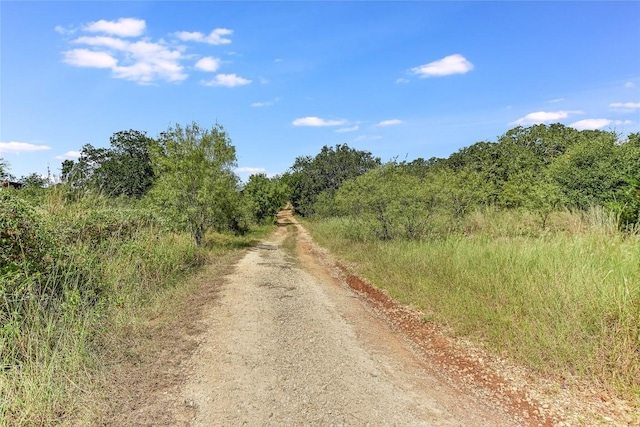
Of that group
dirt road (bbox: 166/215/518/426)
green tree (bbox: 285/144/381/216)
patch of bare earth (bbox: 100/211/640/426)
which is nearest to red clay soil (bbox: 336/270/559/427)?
patch of bare earth (bbox: 100/211/640/426)

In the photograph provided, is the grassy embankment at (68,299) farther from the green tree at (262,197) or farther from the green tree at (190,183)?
the green tree at (262,197)

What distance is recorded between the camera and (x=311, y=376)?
4262 millimetres

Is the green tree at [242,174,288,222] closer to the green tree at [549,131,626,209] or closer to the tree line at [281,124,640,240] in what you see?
the tree line at [281,124,640,240]

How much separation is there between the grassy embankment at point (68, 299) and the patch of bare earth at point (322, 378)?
1.30ft

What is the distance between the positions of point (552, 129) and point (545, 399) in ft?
129

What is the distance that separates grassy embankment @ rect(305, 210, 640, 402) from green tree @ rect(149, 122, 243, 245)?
391 inches

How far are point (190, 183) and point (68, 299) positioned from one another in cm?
1174

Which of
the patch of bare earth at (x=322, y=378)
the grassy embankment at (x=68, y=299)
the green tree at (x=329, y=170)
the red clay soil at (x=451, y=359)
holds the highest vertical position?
the green tree at (x=329, y=170)

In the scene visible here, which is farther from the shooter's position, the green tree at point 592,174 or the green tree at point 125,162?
the green tree at point 125,162

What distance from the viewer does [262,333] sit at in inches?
225

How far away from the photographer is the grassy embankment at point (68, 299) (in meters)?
3.45

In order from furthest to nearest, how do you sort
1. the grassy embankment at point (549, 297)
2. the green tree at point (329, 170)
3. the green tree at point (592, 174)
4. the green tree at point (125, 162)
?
the green tree at point (329, 170) → the green tree at point (125, 162) → the green tree at point (592, 174) → the grassy embankment at point (549, 297)

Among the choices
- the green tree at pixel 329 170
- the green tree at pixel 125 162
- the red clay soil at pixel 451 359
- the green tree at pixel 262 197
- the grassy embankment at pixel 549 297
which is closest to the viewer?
the red clay soil at pixel 451 359

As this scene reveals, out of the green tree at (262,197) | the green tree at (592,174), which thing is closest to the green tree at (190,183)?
the green tree at (592,174)
